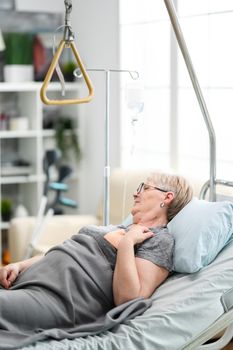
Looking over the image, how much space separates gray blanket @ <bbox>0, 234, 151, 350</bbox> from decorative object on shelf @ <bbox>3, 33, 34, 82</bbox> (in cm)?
279

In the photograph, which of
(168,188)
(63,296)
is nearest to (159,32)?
(168,188)

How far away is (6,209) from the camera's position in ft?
18.3

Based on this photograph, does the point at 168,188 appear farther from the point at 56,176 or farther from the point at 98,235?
the point at 56,176

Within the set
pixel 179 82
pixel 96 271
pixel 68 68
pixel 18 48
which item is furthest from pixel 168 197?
pixel 18 48

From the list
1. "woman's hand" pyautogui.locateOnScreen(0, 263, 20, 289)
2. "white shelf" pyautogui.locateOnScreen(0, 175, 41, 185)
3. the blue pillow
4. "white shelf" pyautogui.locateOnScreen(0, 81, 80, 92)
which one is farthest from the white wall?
"woman's hand" pyautogui.locateOnScreen(0, 263, 20, 289)

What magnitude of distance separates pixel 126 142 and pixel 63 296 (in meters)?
2.69

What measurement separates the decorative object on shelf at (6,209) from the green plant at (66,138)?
0.51m

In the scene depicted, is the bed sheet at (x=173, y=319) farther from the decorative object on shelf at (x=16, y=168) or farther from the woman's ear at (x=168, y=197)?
the decorative object on shelf at (x=16, y=168)

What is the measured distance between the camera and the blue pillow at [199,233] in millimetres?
2875

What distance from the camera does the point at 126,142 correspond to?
5336 millimetres

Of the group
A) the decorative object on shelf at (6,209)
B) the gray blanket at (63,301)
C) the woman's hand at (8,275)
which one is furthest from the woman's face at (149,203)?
the decorative object on shelf at (6,209)

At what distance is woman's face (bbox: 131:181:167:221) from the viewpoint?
307 centimetres

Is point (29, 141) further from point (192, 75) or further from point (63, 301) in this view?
point (63, 301)

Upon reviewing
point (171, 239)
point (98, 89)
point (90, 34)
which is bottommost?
point (171, 239)
